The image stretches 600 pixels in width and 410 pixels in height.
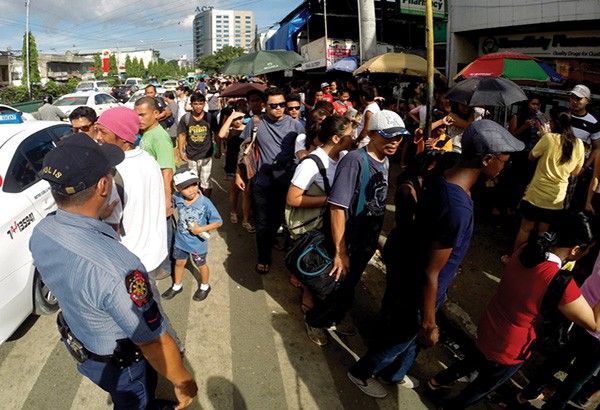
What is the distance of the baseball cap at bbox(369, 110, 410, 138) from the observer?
7.69 feet

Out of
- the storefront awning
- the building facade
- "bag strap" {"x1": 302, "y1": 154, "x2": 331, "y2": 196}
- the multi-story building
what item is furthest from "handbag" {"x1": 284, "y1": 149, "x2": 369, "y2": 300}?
the multi-story building

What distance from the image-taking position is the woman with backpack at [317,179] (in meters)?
2.86

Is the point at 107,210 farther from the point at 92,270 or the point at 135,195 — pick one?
the point at 92,270

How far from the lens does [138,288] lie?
1.41m

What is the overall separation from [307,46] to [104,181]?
49.8 feet

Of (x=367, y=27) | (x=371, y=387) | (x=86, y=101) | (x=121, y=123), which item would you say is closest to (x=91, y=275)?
(x=121, y=123)

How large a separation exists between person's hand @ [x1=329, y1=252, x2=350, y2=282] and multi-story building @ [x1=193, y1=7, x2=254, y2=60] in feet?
568

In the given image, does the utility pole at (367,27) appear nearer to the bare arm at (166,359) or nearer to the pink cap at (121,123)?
the pink cap at (121,123)

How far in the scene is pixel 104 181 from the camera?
59.4 inches

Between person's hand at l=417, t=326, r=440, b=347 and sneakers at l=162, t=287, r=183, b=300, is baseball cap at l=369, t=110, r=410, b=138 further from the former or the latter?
sneakers at l=162, t=287, r=183, b=300

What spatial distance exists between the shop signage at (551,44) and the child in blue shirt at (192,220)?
326 inches

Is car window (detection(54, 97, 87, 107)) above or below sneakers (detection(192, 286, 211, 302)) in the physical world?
above

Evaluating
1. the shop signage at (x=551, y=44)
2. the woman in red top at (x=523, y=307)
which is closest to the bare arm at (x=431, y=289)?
the woman in red top at (x=523, y=307)

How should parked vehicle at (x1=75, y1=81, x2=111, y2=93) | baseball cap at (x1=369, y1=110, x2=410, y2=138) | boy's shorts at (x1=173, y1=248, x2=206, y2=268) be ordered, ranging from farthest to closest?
parked vehicle at (x1=75, y1=81, x2=111, y2=93)
boy's shorts at (x1=173, y1=248, x2=206, y2=268)
baseball cap at (x1=369, y1=110, x2=410, y2=138)
